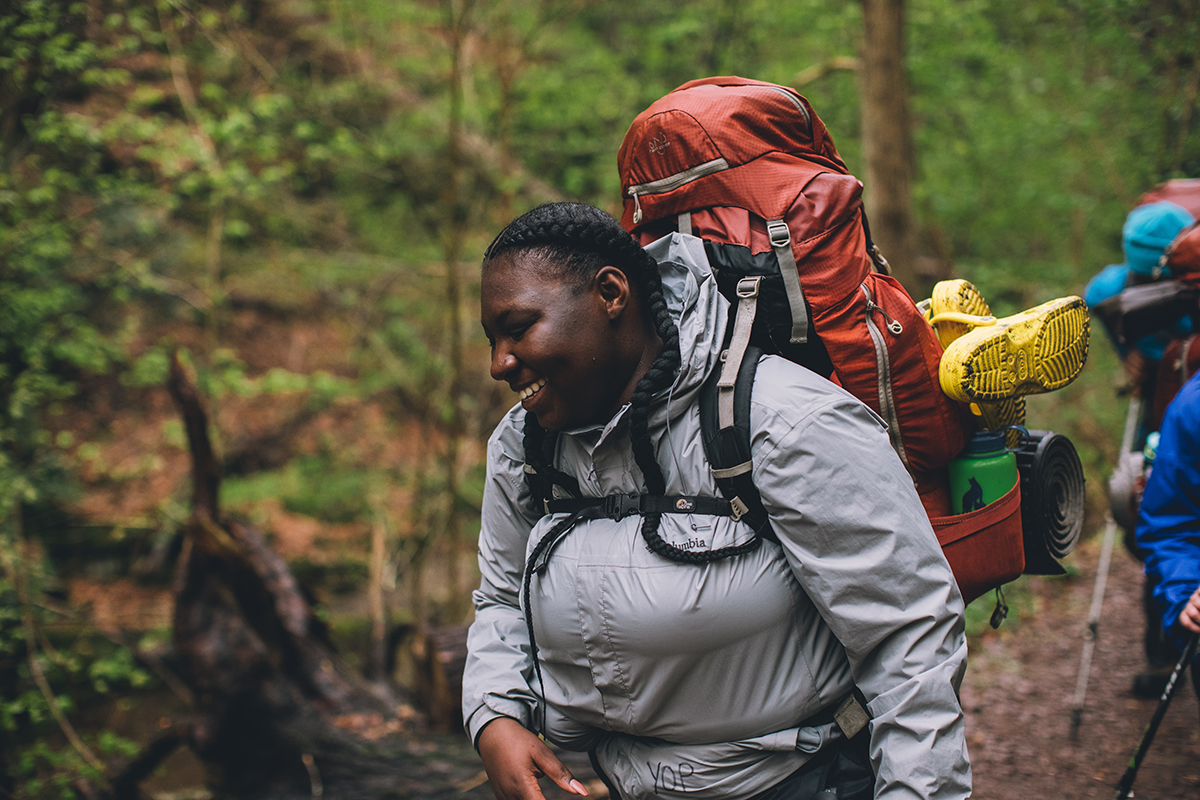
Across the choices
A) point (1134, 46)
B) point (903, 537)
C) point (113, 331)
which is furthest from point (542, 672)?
point (113, 331)

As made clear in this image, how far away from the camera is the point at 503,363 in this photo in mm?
1723

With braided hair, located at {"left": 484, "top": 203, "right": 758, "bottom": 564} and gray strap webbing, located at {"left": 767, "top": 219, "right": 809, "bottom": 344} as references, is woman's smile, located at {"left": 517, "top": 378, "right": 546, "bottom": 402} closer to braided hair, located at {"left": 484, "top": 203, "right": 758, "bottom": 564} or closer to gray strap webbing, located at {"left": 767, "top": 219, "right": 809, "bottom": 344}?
braided hair, located at {"left": 484, "top": 203, "right": 758, "bottom": 564}

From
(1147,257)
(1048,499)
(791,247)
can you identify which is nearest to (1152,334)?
(1147,257)

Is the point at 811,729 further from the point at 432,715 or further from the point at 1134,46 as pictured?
the point at 1134,46

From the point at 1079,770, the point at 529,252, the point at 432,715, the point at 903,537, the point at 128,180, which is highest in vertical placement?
the point at 128,180

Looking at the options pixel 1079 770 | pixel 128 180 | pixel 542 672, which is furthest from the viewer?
pixel 128 180

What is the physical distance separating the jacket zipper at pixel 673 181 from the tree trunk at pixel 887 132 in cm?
475

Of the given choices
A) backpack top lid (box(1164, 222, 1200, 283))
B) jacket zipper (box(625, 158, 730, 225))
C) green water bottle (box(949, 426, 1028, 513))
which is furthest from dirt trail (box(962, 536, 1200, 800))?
jacket zipper (box(625, 158, 730, 225))

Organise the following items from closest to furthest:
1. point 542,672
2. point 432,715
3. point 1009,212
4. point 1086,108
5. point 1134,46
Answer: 1. point 542,672
2. point 432,715
3. point 1134,46
4. point 1086,108
5. point 1009,212

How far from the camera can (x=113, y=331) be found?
383 inches

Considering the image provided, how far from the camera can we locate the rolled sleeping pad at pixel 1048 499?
2.04m

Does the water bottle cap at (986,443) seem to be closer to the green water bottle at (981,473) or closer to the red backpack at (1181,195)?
the green water bottle at (981,473)

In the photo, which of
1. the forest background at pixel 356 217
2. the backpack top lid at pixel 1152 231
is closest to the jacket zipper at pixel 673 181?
the backpack top lid at pixel 1152 231

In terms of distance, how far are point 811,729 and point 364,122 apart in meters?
9.33
